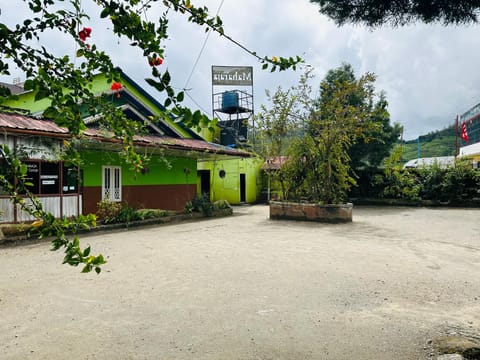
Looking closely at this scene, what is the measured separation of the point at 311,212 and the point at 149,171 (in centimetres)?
671

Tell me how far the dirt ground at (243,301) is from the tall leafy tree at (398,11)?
103 inches

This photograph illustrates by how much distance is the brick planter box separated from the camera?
38.2ft

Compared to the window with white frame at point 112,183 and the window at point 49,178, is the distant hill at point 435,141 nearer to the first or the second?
the window with white frame at point 112,183

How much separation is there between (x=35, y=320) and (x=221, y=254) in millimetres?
3748

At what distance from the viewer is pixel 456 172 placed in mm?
16859

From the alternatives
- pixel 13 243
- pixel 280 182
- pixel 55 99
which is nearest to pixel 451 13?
pixel 55 99

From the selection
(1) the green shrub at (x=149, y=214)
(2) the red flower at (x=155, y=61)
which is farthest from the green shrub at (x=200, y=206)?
(2) the red flower at (x=155, y=61)

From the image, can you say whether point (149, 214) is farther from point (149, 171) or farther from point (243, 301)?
point (243, 301)

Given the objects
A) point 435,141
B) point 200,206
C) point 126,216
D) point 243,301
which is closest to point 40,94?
point 243,301

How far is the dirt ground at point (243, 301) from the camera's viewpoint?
3014mm

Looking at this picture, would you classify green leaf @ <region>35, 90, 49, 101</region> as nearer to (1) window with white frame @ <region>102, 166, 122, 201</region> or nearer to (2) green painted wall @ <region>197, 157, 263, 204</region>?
(1) window with white frame @ <region>102, 166, 122, 201</region>

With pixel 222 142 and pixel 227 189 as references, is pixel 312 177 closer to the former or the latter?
pixel 227 189

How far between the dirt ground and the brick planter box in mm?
3641

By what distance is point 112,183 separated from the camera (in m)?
12.4
